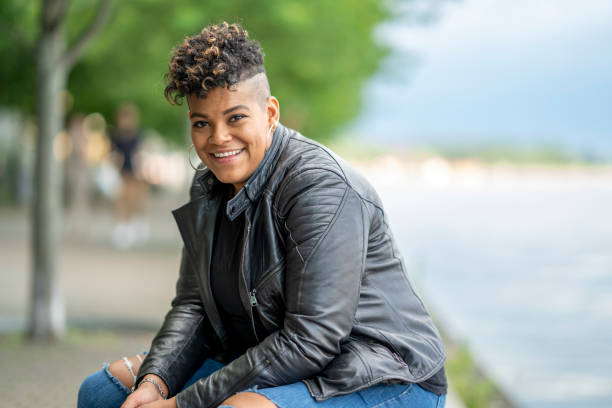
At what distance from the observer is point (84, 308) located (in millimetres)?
8406

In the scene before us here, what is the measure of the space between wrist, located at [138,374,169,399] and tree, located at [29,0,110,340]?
12.7ft

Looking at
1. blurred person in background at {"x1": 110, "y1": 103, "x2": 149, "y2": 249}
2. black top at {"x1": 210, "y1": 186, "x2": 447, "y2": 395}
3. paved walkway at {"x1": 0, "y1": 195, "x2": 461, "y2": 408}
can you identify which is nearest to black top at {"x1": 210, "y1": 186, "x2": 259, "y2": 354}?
black top at {"x1": 210, "y1": 186, "x2": 447, "y2": 395}

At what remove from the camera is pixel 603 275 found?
13.5 meters

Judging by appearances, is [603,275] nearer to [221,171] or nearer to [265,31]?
[265,31]

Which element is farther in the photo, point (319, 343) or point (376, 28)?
point (376, 28)

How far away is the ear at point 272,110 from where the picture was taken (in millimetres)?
2900

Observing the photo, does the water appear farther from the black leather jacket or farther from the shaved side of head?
the shaved side of head

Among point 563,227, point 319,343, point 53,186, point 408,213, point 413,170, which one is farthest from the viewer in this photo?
point 413,170

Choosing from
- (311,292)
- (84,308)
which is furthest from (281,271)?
(84,308)

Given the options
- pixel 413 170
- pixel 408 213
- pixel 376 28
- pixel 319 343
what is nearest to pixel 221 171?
pixel 319 343

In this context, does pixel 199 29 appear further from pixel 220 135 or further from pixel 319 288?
pixel 319 288

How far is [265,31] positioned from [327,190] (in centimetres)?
895

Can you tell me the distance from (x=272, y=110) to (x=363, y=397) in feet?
3.18

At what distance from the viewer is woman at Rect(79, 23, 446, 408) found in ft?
8.68
